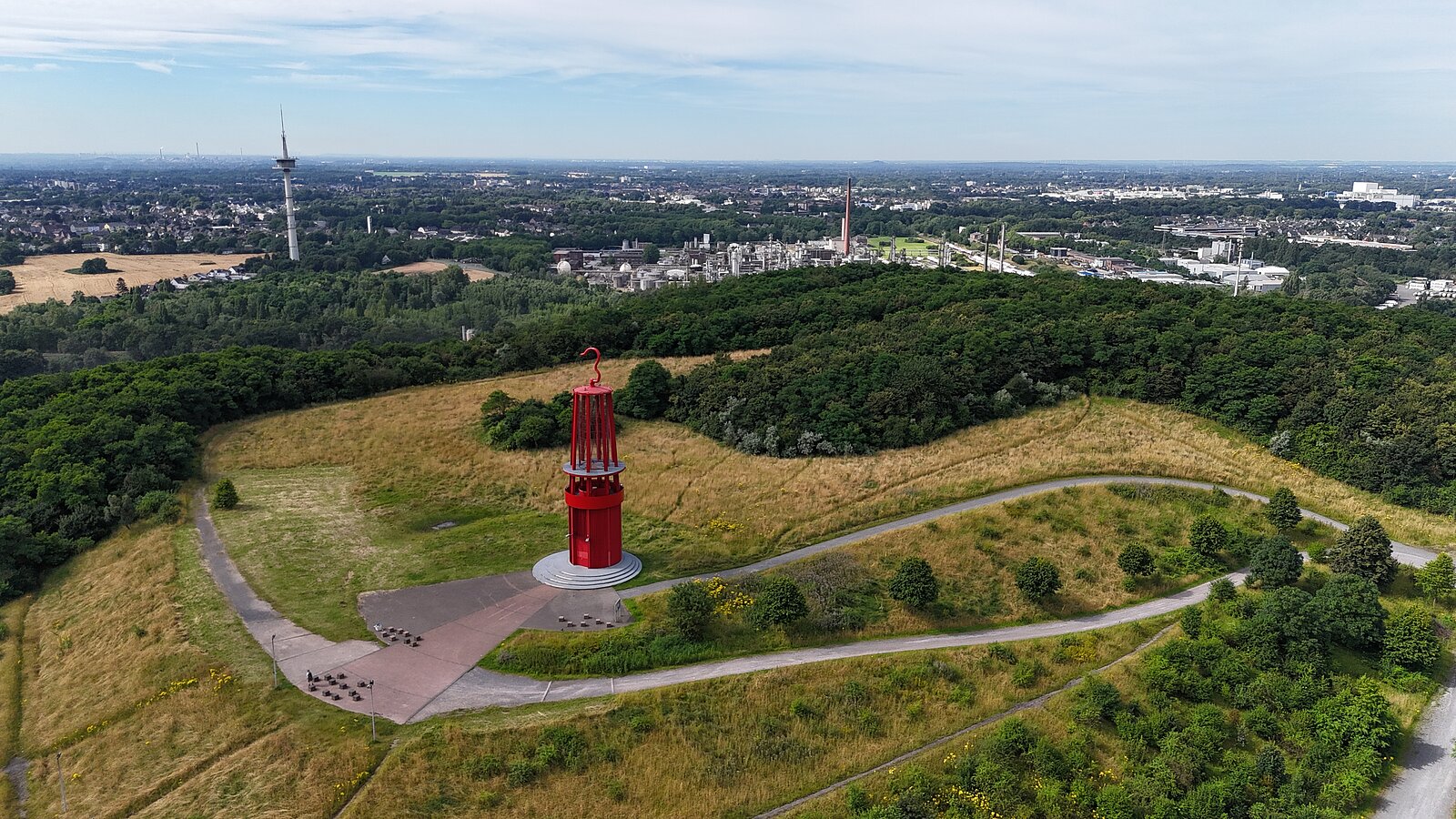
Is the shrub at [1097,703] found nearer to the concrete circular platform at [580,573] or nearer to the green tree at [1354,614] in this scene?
the green tree at [1354,614]

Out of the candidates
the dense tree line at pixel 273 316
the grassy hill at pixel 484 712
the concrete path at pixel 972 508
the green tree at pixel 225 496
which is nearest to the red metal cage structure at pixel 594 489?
the concrete path at pixel 972 508

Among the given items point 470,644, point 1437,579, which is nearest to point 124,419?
point 470,644

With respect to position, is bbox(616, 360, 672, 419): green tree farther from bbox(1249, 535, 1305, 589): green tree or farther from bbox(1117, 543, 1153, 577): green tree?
bbox(1249, 535, 1305, 589): green tree

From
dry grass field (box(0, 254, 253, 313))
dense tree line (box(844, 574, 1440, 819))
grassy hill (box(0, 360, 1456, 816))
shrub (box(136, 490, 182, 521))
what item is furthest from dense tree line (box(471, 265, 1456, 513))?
dry grass field (box(0, 254, 253, 313))

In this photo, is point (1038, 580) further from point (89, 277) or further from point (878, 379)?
point (89, 277)

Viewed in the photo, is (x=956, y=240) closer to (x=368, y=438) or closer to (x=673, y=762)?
(x=368, y=438)

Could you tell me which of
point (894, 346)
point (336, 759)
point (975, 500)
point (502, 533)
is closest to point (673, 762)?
point (336, 759)
